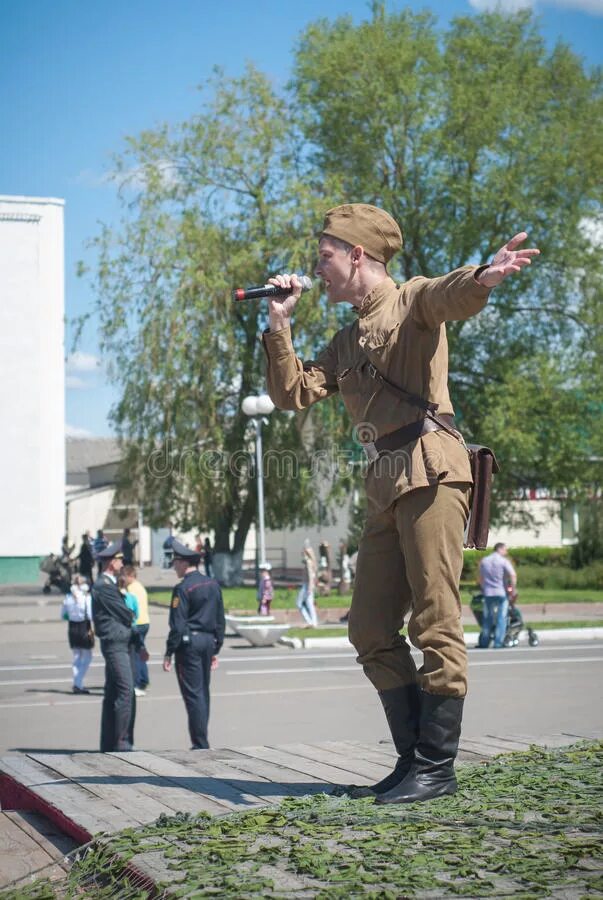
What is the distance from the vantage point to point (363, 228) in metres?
4.82

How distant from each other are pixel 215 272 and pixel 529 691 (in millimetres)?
19171

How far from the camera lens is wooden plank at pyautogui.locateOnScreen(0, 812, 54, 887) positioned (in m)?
4.44

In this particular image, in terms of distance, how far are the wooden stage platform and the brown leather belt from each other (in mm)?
1435

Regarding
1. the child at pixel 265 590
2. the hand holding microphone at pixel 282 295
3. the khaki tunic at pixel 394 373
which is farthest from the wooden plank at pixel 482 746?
the child at pixel 265 590

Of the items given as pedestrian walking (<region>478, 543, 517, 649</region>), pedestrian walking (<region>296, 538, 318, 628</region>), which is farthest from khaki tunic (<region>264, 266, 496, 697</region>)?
pedestrian walking (<region>296, 538, 318, 628</region>)

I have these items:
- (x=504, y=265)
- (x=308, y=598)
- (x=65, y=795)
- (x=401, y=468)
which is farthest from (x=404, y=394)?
(x=308, y=598)

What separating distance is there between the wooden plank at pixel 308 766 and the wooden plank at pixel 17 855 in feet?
3.99

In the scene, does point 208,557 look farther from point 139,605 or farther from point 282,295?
point 282,295

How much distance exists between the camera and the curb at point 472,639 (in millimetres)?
21395

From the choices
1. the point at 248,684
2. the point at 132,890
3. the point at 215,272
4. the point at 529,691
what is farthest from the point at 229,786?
the point at 215,272

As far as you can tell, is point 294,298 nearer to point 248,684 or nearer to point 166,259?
point 248,684

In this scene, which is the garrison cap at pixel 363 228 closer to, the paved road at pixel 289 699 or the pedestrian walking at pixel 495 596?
the paved road at pixel 289 699

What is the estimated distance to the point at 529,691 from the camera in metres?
13.9

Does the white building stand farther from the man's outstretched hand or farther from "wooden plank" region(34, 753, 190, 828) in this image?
the man's outstretched hand
